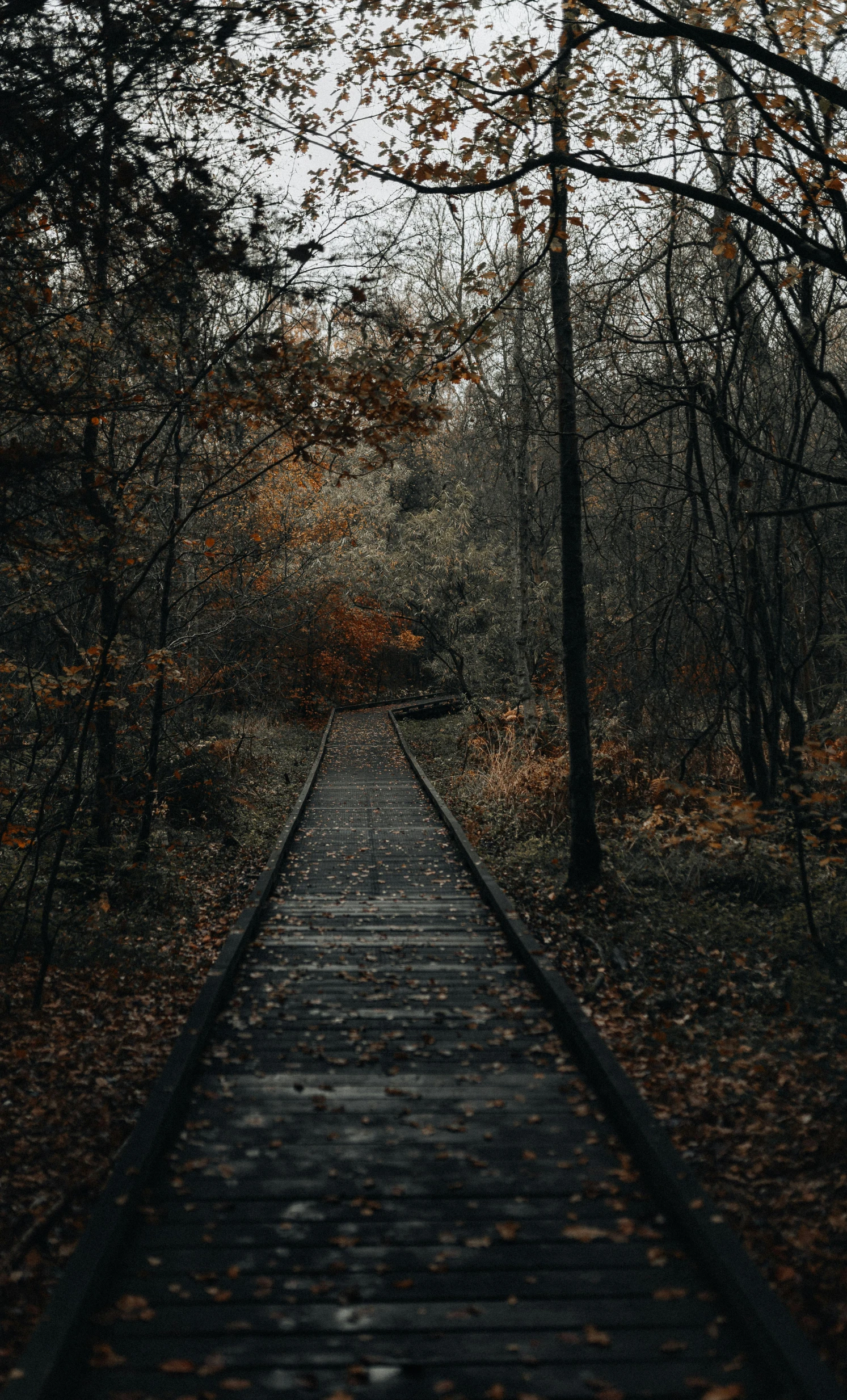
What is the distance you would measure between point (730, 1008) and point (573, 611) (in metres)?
3.83

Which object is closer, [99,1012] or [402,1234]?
[402,1234]

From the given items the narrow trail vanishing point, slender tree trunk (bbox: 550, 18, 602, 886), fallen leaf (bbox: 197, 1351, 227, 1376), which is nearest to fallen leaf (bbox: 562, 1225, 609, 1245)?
the narrow trail vanishing point

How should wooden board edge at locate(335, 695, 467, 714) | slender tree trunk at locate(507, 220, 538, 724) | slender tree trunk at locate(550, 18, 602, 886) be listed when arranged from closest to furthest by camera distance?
slender tree trunk at locate(550, 18, 602, 886)
slender tree trunk at locate(507, 220, 538, 724)
wooden board edge at locate(335, 695, 467, 714)

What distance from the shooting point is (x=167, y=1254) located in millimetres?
3482

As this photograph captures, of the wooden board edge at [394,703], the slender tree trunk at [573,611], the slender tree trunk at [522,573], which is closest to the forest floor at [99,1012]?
the slender tree trunk at [573,611]

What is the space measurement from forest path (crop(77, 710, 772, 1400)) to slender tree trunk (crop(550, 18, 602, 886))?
7.65 feet

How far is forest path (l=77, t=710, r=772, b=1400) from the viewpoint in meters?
2.87

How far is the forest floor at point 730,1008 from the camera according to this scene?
358 cm

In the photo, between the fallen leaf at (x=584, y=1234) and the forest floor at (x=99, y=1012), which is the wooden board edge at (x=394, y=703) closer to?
the forest floor at (x=99, y=1012)

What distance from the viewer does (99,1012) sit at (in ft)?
20.1

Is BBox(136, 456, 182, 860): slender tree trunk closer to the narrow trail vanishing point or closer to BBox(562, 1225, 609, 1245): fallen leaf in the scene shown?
the narrow trail vanishing point

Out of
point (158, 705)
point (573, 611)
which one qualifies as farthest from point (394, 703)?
point (573, 611)

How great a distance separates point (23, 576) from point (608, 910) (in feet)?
18.1

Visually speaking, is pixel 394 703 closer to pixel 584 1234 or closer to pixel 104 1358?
pixel 584 1234
